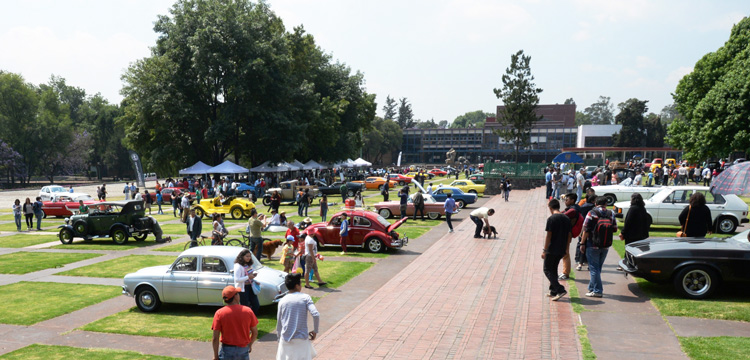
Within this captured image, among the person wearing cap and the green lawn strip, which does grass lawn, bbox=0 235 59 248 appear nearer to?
the person wearing cap

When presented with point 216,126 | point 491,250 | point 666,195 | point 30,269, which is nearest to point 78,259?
point 30,269

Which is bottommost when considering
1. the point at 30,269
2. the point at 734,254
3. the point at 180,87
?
the point at 30,269

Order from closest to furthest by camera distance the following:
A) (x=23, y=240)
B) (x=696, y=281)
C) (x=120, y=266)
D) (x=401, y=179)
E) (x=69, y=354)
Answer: (x=69, y=354), (x=696, y=281), (x=120, y=266), (x=23, y=240), (x=401, y=179)

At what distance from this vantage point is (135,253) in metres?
16.9

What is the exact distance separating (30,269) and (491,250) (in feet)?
45.5

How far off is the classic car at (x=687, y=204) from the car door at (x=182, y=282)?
49.5ft

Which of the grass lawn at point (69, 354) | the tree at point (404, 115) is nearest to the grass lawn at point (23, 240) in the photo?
the grass lawn at point (69, 354)

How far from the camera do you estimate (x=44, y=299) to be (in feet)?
36.3

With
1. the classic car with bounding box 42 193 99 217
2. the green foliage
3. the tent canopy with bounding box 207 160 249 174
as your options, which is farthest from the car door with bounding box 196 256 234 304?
the tent canopy with bounding box 207 160 249 174

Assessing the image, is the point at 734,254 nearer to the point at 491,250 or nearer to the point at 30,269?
the point at 491,250

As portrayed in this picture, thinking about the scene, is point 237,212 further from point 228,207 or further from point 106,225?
point 106,225

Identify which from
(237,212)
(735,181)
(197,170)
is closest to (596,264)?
(735,181)

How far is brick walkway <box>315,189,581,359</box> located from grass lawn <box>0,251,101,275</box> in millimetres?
10505

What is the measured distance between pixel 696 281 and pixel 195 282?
9.98 m
